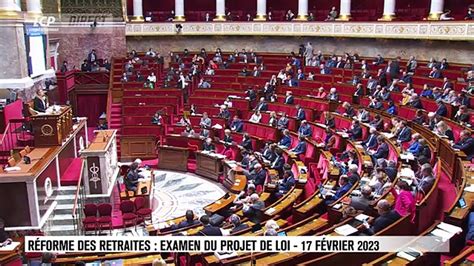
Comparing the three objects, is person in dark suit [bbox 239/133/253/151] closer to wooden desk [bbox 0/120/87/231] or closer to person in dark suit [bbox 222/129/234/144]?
person in dark suit [bbox 222/129/234/144]

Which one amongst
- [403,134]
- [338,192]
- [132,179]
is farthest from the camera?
[132,179]

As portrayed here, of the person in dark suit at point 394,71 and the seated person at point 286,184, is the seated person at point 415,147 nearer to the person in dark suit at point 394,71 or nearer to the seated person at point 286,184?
the seated person at point 286,184

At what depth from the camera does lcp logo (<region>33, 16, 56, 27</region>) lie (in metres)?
18.6

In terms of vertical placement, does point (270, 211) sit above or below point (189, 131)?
above

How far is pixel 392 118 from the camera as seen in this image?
1280 cm

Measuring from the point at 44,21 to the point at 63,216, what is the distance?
11.9m

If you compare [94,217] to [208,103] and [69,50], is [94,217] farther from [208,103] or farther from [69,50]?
[69,50]

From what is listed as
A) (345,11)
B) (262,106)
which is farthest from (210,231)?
(345,11)

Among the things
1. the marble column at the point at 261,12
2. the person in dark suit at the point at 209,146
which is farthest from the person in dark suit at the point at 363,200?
the marble column at the point at 261,12

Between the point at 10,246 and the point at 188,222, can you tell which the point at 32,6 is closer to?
the point at 10,246

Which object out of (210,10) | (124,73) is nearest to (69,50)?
(124,73)

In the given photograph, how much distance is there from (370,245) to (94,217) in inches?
249

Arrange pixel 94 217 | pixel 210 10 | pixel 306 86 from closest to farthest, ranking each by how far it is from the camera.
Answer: pixel 94 217, pixel 306 86, pixel 210 10

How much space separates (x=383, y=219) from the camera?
22.8 ft
